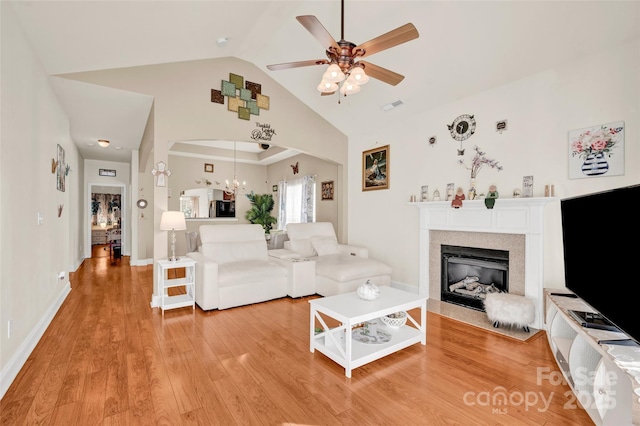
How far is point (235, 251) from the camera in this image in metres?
4.36

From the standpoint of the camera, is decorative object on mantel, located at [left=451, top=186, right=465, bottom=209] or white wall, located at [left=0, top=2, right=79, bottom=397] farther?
decorative object on mantel, located at [left=451, top=186, right=465, bottom=209]

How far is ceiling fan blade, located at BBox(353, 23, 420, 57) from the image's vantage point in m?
2.16

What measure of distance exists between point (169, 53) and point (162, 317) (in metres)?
3.06

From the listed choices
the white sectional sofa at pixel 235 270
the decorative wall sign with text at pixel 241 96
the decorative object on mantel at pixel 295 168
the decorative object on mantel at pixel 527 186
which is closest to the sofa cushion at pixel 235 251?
the white sectional sofa at pixel 235 270

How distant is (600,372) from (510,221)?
6.65 ft

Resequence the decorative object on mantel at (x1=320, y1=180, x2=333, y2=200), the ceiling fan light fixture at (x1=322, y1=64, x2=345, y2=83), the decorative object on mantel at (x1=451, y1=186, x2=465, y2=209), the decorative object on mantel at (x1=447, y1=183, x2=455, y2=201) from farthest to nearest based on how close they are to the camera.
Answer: the decorative object on mantel at (x1=320, y1=180, x2=333, y2=200)
the decorative object on mantel at (x1=447, y1=183, x2=455, y2=201)
the decorative object on mantel at (x1=451, y1=186, x2=465, y2=209)
the ceiling fan light fixture at (x1=322, y1=64, x2=345, y2=83)

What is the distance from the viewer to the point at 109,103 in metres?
4.05

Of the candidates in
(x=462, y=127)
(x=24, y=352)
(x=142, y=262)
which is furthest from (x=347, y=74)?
(x=142, y=262)

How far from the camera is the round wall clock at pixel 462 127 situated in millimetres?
3820

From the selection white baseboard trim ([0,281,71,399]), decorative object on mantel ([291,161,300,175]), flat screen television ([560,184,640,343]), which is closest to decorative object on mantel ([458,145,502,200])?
flat screen television ([560,184,640,343])

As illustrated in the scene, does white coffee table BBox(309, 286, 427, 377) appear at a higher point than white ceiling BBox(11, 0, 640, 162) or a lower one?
lower

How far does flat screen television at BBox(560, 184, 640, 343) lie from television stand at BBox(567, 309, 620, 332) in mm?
87

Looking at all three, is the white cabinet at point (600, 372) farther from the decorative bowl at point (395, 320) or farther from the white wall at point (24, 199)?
the white wall at point (24, 199)

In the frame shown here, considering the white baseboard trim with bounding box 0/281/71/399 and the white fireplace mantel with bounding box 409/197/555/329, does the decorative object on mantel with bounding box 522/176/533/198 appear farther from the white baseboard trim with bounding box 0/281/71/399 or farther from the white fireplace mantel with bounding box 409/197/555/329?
the white baseboard trim with bounding box 0/281/71/399
